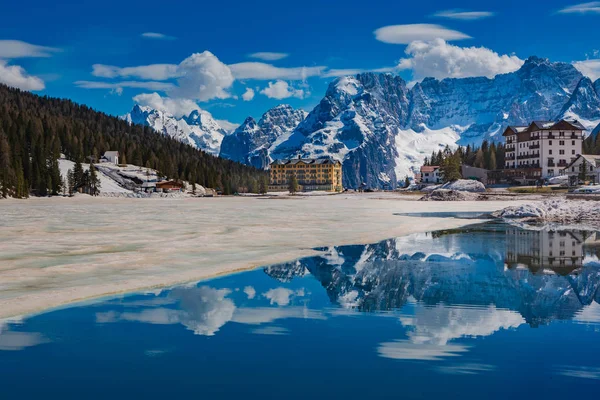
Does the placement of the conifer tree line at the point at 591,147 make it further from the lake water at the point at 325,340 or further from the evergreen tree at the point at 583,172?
the lake water at the point at 325,340

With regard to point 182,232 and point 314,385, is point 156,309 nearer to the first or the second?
point 314,385

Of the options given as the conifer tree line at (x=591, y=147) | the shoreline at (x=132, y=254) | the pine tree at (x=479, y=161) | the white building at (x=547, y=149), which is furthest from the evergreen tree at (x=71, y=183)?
the conifer tree line at (x=591, y=147)

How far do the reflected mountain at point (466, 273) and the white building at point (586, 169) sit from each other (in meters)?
116

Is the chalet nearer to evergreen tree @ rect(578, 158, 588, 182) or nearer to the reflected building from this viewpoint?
evergreen tree @ rect(578, 158, 588, 182)

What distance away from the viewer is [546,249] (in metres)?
29.0

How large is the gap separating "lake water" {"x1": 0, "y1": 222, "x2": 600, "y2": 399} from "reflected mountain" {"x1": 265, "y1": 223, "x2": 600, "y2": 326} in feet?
0.37

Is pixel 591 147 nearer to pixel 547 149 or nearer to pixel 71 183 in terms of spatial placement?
pixel 547 149

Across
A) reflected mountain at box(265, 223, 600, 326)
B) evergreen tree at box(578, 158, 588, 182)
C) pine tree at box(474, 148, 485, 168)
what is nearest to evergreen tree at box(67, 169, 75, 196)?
pine tree at box(474, 148, 485, 168)

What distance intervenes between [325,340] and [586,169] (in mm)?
144894

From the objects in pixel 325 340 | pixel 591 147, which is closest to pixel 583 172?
pixel 591 147

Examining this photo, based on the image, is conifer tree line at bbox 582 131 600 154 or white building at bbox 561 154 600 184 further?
conifer tree line at bbox 582 131 600 154

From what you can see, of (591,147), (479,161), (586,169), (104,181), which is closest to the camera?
(586,169)

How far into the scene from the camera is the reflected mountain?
655 inches

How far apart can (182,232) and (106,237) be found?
17.8 ft
